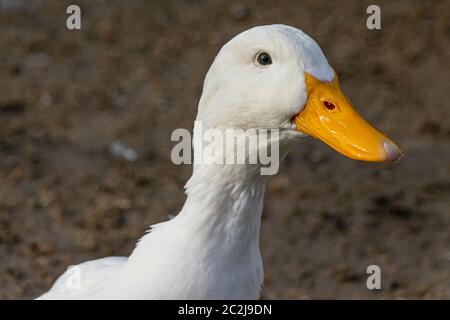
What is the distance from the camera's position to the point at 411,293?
Answer: 5.52m

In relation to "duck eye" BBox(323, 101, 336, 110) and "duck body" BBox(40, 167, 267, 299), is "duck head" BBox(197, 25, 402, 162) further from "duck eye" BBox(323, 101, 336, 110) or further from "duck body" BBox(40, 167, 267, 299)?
"duck body" BBox(40, 167, 267, 299)

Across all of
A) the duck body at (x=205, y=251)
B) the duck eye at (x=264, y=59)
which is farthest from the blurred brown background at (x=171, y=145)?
the duck eye at (x=264, y=59)

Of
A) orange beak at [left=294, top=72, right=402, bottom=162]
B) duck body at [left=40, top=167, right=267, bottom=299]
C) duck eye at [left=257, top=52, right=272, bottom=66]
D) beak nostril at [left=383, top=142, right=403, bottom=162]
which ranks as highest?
duck eye at [left=257, top=52, right=272, bottom=66]

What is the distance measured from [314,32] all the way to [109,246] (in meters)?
3.10

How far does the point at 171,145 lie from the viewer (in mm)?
6715

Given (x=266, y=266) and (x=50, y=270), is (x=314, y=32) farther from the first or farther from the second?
(x=50, y=270)

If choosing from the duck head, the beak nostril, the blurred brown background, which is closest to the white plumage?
the duck head

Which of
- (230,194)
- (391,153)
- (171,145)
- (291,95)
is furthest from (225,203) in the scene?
(171,145)

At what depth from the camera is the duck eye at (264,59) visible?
3.20m

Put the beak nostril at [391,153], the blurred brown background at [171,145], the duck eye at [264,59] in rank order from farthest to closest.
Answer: the blurred brown background at [171,145], the duck eye at [264,59], the beak nostril at [391,153]

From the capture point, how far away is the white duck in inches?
124

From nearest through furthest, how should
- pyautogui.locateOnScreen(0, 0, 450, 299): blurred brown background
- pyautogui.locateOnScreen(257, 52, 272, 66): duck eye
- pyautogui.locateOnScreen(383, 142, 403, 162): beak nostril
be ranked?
pyautogui.locateOnScreen(383, 142, 403, 162): beak nostril < pyautogui.locateOnScreen(257, 52, 272, 66): duck eye < pyautogui.locateOnScreen(0, 0, 450, 299): blurred brown background

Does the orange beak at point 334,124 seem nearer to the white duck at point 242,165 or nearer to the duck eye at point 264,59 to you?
the white duck at point 242,165

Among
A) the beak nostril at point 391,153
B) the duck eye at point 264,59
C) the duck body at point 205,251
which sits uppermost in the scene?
the duck eye at point 264,59
